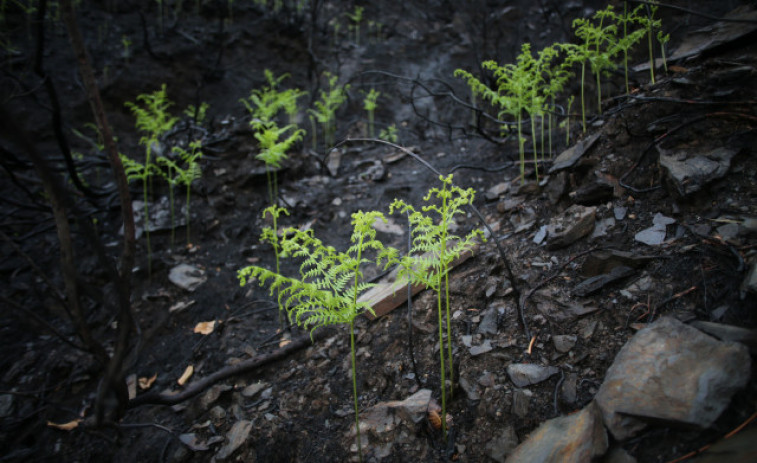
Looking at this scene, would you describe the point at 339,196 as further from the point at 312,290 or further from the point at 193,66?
the point at 193,66

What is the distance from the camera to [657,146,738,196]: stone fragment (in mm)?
2184

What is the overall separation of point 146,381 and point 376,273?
8.33ft

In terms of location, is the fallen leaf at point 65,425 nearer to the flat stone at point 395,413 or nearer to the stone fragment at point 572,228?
the flat stone at point 395,413

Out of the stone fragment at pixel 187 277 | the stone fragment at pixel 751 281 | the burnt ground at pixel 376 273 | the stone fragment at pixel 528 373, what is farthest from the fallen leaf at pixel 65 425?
the stone fragment at pixel 751 281

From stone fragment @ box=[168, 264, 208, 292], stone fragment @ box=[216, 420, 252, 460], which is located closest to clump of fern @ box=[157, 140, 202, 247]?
stone fragment @ box=[168, 264, 208, 292]

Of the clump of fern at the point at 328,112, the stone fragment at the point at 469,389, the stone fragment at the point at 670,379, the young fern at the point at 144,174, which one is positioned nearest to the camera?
the stone fragment at the point at 670,379

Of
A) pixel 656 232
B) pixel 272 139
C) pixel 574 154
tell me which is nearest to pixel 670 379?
pixel 656 232

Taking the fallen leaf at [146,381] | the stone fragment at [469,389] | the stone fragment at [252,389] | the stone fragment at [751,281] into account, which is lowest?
the fallen leaf at [146,381]

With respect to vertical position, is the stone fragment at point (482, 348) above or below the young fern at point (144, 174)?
below

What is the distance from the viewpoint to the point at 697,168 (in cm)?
224

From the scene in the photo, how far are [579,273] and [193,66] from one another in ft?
30.2

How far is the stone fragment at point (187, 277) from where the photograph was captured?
3969 millimetres

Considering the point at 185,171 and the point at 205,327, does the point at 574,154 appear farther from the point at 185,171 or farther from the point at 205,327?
the point at 185,171

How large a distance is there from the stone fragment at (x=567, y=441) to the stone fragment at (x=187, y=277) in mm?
3859
